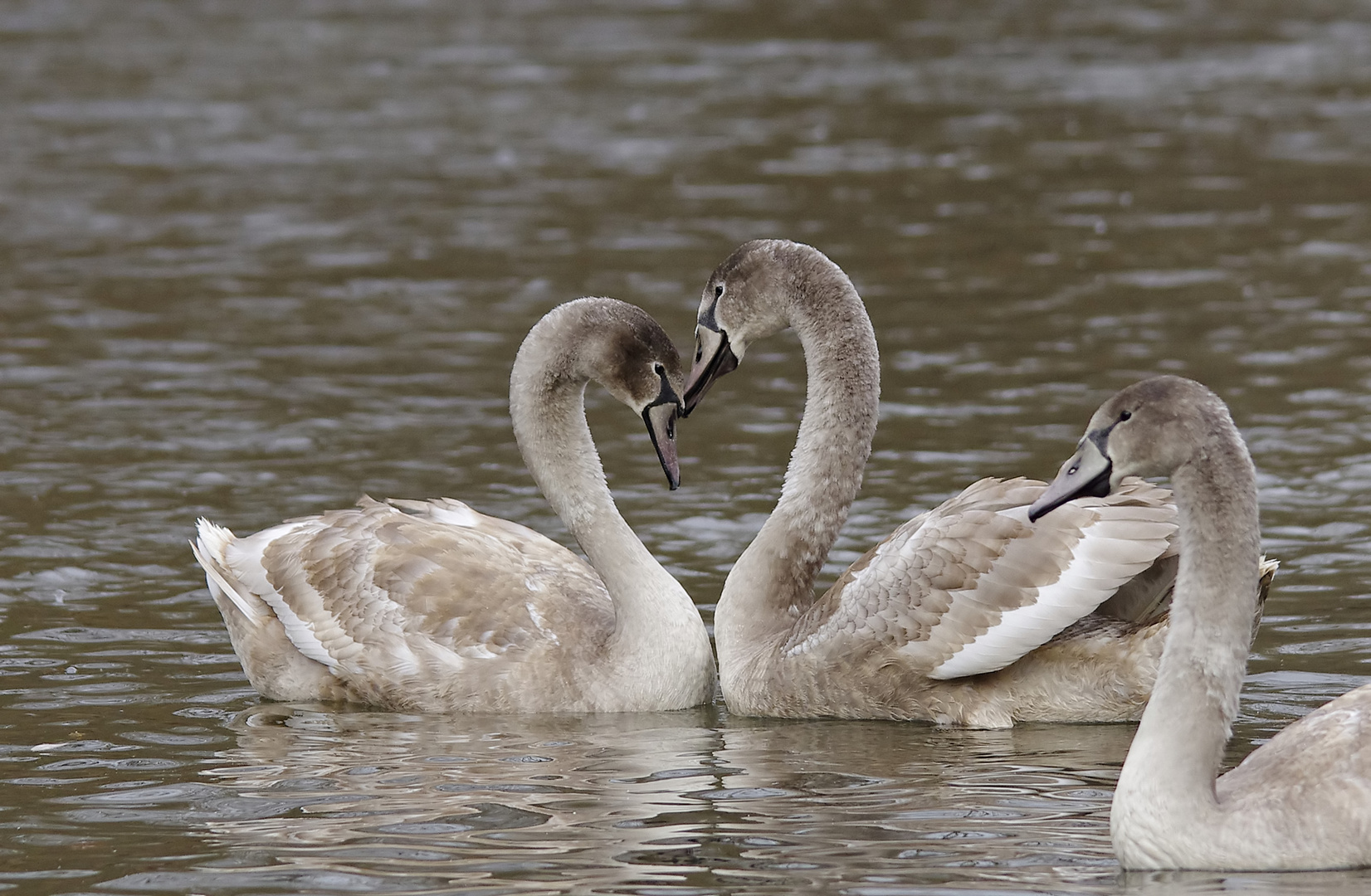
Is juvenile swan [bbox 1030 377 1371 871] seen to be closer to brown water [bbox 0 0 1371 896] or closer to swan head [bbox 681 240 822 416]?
brown water [bbox 0 0 1371 896]

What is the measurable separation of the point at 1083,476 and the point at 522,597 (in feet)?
10.4

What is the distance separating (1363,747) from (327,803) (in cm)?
340

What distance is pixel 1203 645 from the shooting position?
22.4ft

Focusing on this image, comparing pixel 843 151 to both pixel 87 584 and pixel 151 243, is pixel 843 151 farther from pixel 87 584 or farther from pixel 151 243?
pixel 87 584

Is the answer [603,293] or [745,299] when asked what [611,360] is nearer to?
[745,299]

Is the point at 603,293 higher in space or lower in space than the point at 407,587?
higher

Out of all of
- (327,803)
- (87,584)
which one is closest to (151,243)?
(87,584)

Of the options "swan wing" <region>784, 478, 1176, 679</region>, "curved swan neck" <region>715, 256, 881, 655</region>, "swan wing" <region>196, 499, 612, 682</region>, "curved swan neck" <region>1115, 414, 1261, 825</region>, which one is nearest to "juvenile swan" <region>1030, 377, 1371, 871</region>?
"curved swan neck" <region>1115, 414, 1261, 825</region>

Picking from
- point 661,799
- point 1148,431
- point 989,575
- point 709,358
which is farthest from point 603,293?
point 1148,431

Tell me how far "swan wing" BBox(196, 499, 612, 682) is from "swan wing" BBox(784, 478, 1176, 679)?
46.1 inches

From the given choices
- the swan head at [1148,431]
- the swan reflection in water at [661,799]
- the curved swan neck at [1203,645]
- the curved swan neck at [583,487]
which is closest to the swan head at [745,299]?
the curved swan neck at [583,487]

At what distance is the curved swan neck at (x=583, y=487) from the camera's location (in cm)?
922

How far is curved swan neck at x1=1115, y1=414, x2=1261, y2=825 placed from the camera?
263 inches

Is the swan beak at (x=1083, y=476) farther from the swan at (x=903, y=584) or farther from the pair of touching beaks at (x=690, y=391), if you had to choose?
the pair of touching beaks at (x=690, y=391)
